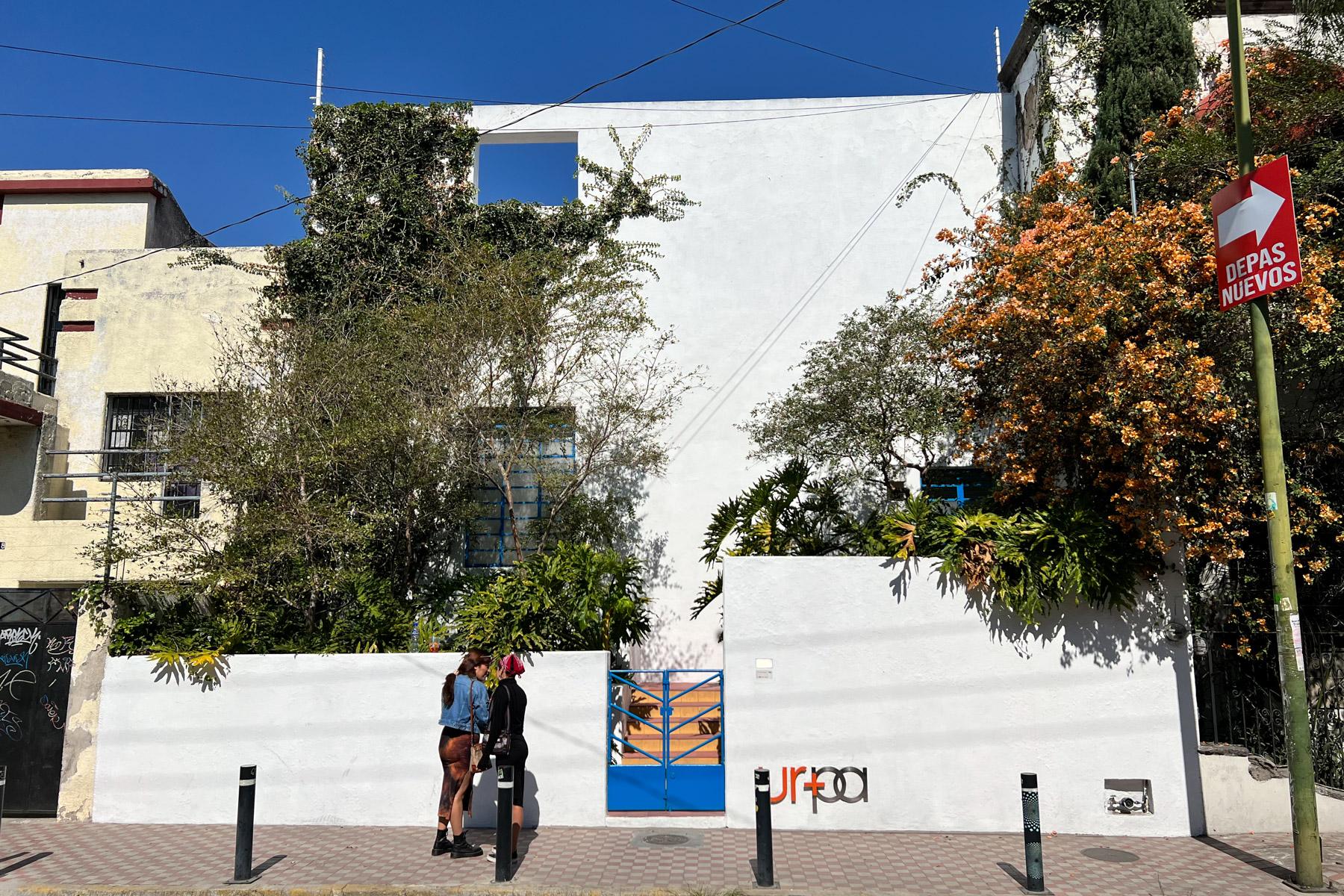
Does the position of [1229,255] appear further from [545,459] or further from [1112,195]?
[545,459]

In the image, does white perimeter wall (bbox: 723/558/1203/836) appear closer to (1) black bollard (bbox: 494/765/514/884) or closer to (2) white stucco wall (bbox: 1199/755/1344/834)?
(2) white stucco wall (bbox: 1199/755/1344/834)

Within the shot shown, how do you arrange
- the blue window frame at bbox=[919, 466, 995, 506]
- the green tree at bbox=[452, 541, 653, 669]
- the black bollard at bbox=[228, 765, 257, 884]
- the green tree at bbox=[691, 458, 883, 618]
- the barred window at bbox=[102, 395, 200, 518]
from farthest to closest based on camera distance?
the blue window frame at bbox=[919, 466, 995, 506] → the barred window at bbox=[102, 395, 200, 518] → the green tree at bbox=[691, 458, 883, 618] → the green tree at bbox=[452, 541, 653, 669] → the black bollard at bbox=[228, 765, 257, 884]

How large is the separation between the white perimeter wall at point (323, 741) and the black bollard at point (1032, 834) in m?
4.02

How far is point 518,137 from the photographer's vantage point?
1608 cm

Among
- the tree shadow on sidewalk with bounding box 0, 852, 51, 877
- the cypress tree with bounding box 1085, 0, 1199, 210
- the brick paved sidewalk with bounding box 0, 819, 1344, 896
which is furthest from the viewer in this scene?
the cypress tree with bounding box 1085, 0, 1199, 210

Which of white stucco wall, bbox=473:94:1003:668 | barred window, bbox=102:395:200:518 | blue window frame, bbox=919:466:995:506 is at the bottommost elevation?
blue window frame, bbox=919:466:995:506

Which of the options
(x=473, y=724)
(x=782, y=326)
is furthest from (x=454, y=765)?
(x=782, y=326)

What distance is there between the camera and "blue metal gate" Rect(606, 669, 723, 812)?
920cm

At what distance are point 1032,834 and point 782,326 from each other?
923 centimetres

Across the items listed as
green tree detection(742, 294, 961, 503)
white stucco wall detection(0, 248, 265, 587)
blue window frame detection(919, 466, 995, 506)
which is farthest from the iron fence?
white stucco wall detection(0, 248, 265, 587)

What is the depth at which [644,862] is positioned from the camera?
313 inches

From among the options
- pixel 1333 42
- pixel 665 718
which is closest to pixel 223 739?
pixel 665 718

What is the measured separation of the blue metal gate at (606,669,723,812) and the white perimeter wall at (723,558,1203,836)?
0.35m

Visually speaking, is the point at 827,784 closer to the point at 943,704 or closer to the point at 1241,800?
the point at 943,704
